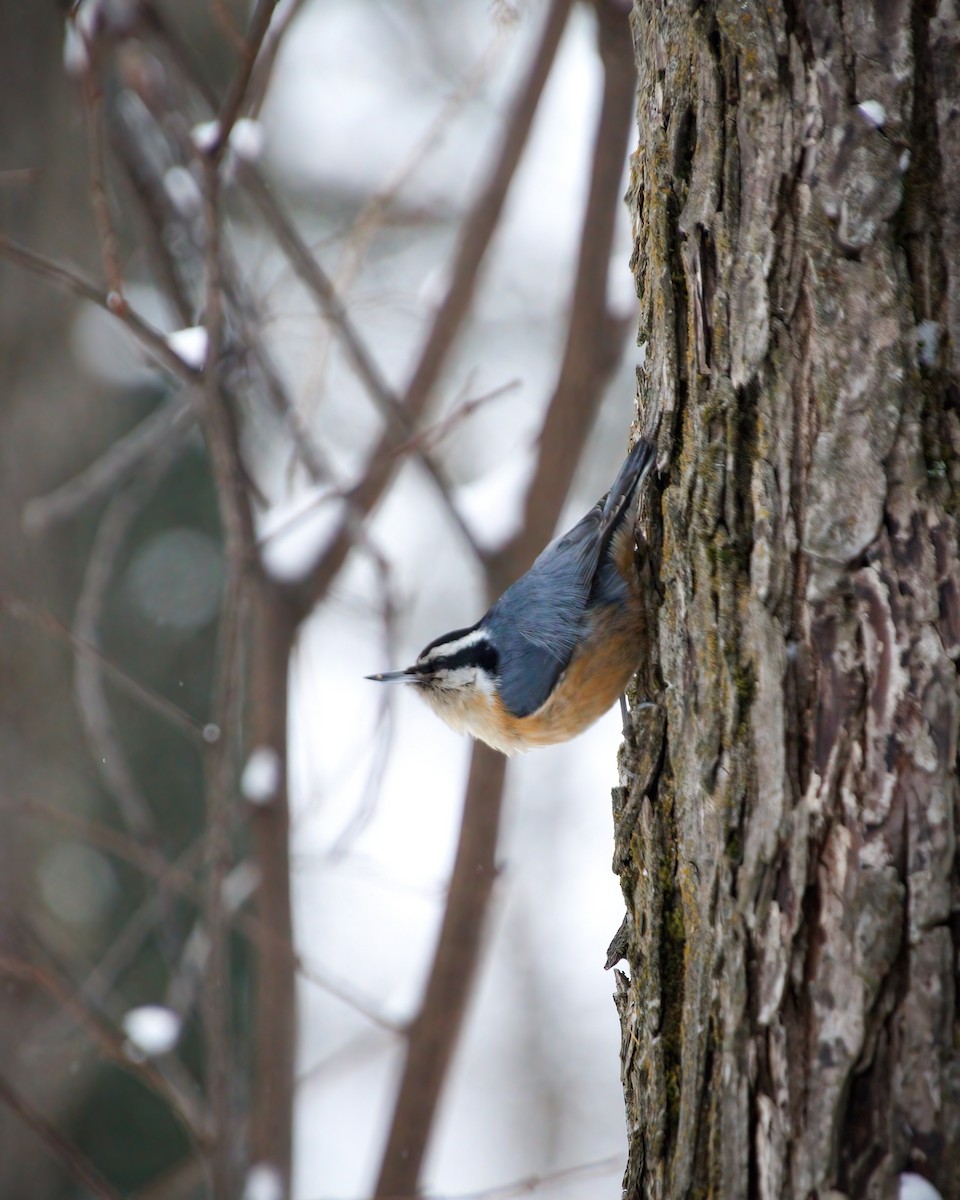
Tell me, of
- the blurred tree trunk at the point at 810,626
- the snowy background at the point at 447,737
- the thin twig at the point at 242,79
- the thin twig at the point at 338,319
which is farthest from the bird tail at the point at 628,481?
the snowy background at the point at 447,737

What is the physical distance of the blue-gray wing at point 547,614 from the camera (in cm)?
213

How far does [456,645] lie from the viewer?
245 cm

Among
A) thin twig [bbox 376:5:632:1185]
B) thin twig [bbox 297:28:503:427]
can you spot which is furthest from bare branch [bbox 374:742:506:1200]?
thin twig [bbox 297:28:503:427]

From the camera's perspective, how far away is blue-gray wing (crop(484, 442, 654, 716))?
2.13 meters

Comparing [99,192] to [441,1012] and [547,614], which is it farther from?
[441,1012]

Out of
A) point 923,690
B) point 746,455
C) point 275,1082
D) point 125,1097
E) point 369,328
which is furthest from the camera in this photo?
point 369,328

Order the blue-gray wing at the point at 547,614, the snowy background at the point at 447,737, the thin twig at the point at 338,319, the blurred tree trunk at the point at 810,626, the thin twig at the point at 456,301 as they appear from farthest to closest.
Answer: the snowy background at the point at 447,737, the thin twig at the point at 456,301, the thin twig at the point at 338,319, the blue-gray wing at the point at 547,614, the blurred tree trunk at the point at 810,626

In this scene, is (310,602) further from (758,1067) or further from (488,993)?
(488,993)

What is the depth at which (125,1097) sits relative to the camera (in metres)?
4.94

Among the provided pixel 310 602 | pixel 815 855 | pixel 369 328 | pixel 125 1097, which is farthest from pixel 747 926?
pixel 369 328

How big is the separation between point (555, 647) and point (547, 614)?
0.24 ft

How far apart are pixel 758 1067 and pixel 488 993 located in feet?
26.7

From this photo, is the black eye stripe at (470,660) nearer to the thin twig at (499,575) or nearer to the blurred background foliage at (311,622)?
the blurred background foliage at (311,622)

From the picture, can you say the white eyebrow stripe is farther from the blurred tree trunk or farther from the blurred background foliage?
the blurred tree trunk
